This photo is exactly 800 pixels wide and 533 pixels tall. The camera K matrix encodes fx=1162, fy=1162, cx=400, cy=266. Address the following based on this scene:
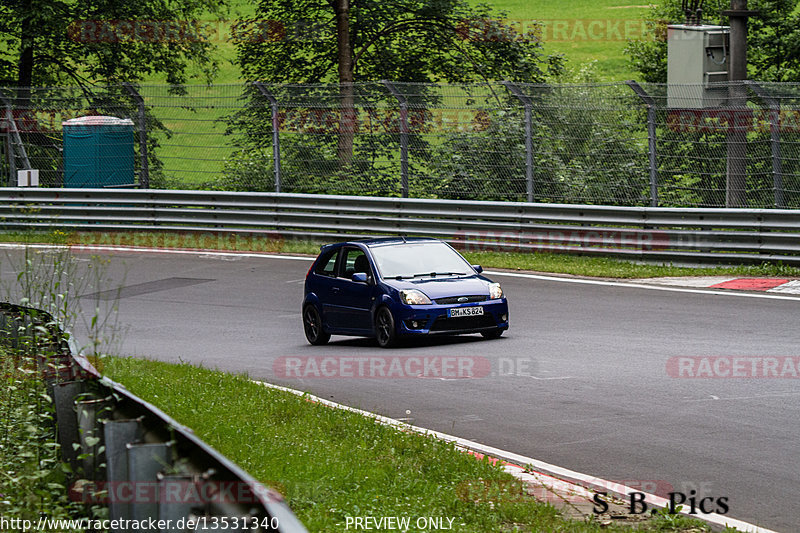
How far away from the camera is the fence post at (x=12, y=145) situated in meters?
28.6

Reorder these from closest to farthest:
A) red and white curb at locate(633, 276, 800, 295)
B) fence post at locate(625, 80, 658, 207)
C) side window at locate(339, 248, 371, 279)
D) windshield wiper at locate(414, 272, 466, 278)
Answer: windshield wiper at locate(414, 272, 466, 278), side window at locate(339, 248, 371, 279), red and white curb at locate(633, 276, 800, 295), fence post at locate(625, 80, 658, 207)

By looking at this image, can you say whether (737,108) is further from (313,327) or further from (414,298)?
(313,327)

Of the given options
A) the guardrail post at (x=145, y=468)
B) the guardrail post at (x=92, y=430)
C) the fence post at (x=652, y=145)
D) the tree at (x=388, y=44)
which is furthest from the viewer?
the tree at (x=388, y=44)

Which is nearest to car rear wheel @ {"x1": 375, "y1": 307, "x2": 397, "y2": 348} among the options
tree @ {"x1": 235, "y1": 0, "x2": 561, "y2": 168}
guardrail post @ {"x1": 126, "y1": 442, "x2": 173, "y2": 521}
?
guardrail post @ {"x1": 126, "y1": 442, "x2": 173, "y2": 521}

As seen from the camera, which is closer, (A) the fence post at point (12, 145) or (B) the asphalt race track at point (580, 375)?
(B) the asphalt race track at point (580, 375)

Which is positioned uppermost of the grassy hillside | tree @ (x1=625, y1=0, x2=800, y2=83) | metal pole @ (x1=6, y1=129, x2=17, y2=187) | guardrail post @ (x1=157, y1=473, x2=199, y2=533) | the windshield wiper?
the grassy hillside

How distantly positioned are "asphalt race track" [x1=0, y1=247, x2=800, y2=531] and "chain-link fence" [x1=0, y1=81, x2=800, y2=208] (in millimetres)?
3167

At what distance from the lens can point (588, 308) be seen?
16.5 meters

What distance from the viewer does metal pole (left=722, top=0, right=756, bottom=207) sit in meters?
19.2

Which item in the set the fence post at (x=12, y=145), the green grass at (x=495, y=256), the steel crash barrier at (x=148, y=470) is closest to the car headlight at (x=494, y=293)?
the green grass at (x=495, y=256)

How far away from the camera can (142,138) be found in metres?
27.3

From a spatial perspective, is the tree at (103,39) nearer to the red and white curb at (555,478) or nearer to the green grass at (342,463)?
the green grass at (342,463)

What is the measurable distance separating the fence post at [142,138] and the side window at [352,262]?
510 inches

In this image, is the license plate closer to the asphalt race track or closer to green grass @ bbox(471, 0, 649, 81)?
the asphalt race track
